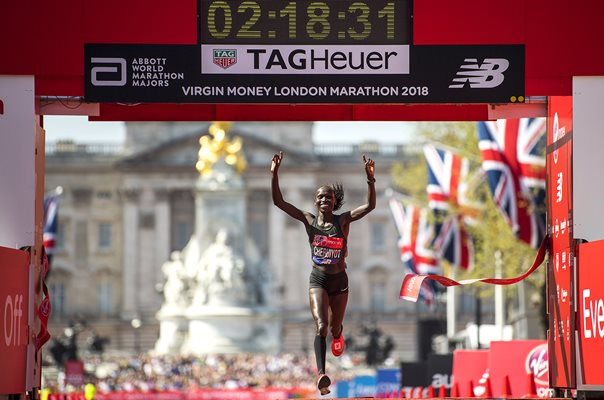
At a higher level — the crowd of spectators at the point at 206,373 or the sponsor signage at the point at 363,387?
the sponsor signage at the point at 363,387

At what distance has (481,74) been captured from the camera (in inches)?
696

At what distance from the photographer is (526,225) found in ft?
129

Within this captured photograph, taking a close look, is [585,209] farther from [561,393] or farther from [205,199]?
[205,199]

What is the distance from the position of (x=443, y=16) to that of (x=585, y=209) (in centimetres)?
244

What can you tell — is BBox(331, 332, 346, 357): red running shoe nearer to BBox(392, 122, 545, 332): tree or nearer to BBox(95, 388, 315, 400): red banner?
BBox(392, 122, 545, 332): tree

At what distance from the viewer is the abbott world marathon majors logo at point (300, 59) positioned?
57.5ft

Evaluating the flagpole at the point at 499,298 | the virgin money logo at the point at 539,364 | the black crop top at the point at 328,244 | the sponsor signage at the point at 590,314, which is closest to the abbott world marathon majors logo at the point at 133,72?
the black crop top at the point at 328,244

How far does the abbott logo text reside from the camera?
17.6 m

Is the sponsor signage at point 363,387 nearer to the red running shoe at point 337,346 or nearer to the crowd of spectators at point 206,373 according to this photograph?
the crowd of spectators at point 206,373

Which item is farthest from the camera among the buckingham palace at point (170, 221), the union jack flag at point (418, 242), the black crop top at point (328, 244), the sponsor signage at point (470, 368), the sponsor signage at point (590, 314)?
the buckingham palace at point (170, 221)

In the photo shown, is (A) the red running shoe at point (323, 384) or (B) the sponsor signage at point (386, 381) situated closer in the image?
(A) the red running shoe at point (323, 384)

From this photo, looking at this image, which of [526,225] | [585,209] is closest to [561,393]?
[585,209]

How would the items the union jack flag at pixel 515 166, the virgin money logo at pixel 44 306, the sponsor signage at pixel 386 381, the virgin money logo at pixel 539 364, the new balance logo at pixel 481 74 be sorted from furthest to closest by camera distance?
1. the sponsor signage at pixel 386 381
2. the union jack flag at pixel 515 166
3. the virgin money logo at pixel 539 364
4. the virgin money logo at pixel 44 306
5. the new balance logo at pixel 481 74

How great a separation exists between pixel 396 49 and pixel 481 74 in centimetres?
87
